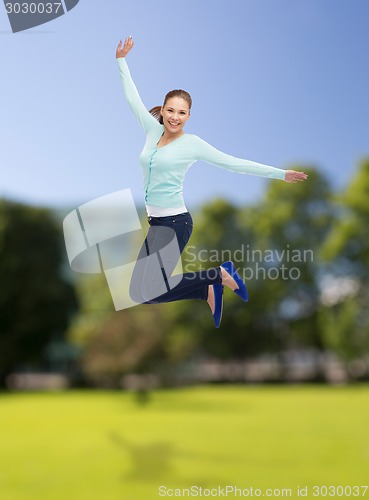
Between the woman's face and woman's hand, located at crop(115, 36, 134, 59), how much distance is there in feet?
1.58

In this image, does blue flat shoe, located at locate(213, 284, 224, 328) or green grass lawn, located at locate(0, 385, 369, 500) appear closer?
blue flat shoe, located at locate(213, 284, 224, 328)

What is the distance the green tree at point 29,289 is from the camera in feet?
130

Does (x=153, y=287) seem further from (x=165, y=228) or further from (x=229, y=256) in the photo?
(x=229, y=256)

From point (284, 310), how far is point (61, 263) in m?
15.0

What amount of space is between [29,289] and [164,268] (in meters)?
38.4

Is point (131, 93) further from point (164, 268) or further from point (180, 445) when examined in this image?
point (180, 445)

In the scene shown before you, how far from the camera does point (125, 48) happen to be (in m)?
3.31

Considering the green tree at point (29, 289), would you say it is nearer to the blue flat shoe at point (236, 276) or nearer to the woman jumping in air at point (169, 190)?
the blue flat shoe at point (236, 276)

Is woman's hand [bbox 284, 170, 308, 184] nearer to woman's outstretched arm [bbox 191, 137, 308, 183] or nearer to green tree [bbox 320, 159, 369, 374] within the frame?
woman's outstretched arm [bbox 191, 137, 308, 183]

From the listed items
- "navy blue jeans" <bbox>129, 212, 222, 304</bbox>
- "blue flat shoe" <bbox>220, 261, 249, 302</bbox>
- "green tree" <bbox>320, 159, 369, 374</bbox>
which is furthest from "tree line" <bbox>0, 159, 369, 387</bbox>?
"navy blue jeans" <bbox>129, 212, 222, 304</bbox>

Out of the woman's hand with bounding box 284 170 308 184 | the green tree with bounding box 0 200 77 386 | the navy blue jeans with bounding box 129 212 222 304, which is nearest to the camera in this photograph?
the navy blue jeans with bounding box 129 212 222 304

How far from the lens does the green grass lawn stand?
2298cm

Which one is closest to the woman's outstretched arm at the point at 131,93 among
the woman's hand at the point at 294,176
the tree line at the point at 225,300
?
the woman's hand at the point at 294,176

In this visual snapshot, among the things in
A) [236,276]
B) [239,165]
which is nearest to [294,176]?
[239,165]
